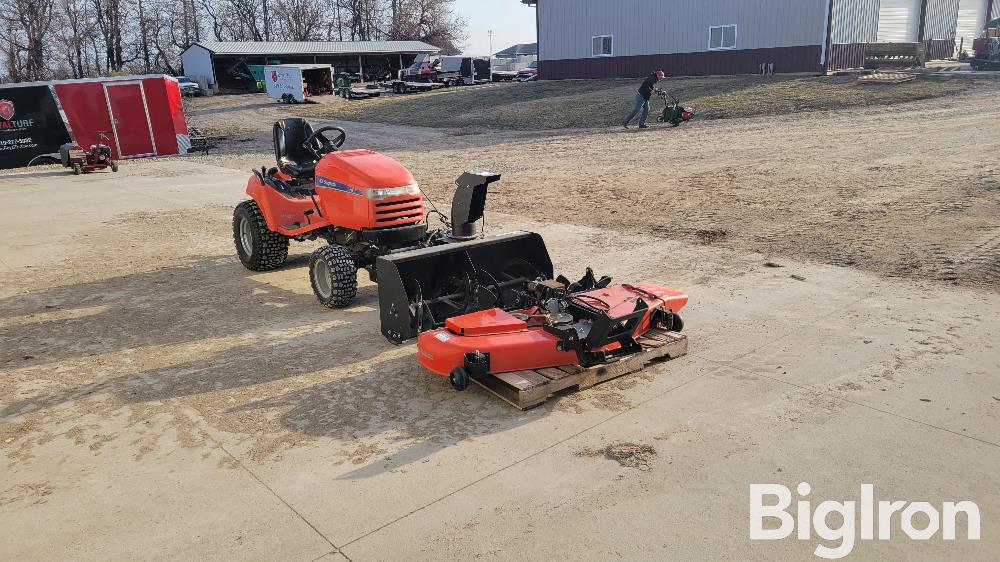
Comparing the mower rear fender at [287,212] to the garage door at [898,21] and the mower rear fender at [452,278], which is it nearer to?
the mower rear fender at [452,278]

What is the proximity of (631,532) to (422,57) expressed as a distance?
172 ft

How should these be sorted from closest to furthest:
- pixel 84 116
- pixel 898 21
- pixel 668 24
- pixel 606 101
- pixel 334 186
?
pixel 334 186
pixel 84 116
pixel 606 101
pixel 668 24
pixel 898 21

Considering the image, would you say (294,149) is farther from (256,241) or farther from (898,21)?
(898,21)

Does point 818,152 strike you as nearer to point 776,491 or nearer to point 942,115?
point 942,115

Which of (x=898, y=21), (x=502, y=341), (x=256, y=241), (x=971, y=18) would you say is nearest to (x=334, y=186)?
(x=256, y=241)

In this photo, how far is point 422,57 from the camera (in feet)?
173

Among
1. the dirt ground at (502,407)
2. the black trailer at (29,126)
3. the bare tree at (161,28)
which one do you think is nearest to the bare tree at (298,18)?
the bare tree at (161,28)

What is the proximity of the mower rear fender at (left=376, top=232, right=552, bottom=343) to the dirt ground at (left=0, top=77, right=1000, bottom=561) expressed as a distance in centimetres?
38

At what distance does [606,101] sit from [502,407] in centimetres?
2316

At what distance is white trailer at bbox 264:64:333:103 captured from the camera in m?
37.1

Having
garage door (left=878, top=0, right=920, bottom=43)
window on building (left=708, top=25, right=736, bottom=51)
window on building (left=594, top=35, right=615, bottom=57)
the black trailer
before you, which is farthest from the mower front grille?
garage door (left=878, top=0, right=920, bottom=43)

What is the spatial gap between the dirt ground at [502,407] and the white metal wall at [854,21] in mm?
20600

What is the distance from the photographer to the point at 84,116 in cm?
1941

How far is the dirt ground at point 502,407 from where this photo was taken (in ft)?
11.5
